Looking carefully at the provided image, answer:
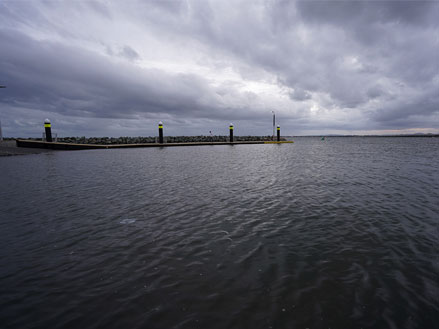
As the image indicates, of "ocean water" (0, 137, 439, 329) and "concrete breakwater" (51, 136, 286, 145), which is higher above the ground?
"concrete breakwater" (51, 136, 286, 145)

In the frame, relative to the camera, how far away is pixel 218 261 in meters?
5.06

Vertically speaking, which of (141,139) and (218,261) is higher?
(141,139)

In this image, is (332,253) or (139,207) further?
(139,207)

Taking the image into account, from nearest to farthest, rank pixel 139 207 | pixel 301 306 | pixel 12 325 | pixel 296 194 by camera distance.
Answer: pixel 12 325 < pixel 301 306 < pixel 139 207 < pixel 296 194

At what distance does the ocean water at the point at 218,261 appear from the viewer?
141 inches

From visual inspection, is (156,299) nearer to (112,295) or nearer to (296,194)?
(112,295)

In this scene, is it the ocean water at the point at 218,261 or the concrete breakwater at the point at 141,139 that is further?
the concrete breakwater at the point at 141,139

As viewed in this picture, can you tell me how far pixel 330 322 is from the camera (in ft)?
11.2

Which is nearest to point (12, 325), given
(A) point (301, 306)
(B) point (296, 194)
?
(A) point (301, 306)

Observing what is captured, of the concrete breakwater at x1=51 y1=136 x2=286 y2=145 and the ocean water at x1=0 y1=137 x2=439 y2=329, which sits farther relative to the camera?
the concrete breakwater at x1=51 y1=136 x2=286 y2=145

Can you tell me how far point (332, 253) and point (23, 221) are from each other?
8944 millimetres

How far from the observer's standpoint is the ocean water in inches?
141

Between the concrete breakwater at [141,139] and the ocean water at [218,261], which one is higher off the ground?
the concrete breakwater at [141,139]

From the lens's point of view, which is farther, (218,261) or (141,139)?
(141,139)
